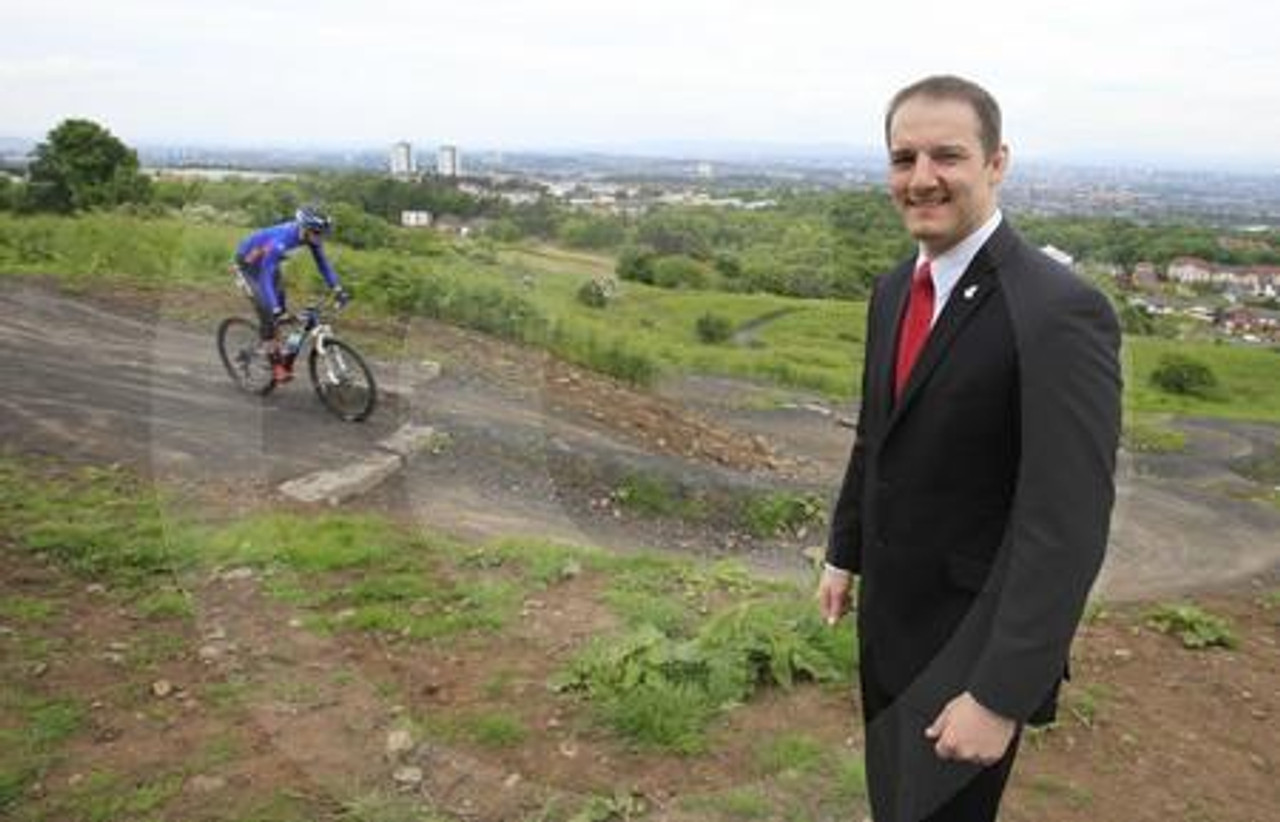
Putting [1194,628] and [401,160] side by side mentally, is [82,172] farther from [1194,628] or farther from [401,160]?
[1194,628]

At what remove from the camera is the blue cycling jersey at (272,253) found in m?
8.91

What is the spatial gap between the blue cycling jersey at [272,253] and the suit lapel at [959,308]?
7.25 m

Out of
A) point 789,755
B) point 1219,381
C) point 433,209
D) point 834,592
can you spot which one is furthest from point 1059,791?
point 1219,381

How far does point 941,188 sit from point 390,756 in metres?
3.20

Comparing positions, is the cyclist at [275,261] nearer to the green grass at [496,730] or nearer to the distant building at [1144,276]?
the green grass at [496,730]

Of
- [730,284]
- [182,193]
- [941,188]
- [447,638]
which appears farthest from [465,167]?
[941,188]

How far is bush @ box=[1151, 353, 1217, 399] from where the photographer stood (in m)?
34.9

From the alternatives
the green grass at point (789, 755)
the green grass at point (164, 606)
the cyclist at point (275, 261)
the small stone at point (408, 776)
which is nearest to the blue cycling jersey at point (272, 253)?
the cyclist at point (275, 261)

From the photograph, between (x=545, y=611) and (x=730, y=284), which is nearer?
(x=545, y=611)

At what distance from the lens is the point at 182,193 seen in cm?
2497

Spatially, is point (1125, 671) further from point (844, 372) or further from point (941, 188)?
point (844, 372)

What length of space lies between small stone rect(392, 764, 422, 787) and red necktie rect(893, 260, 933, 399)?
2614mm

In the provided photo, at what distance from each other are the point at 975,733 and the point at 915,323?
1006mm

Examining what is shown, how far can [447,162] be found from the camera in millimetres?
23953
